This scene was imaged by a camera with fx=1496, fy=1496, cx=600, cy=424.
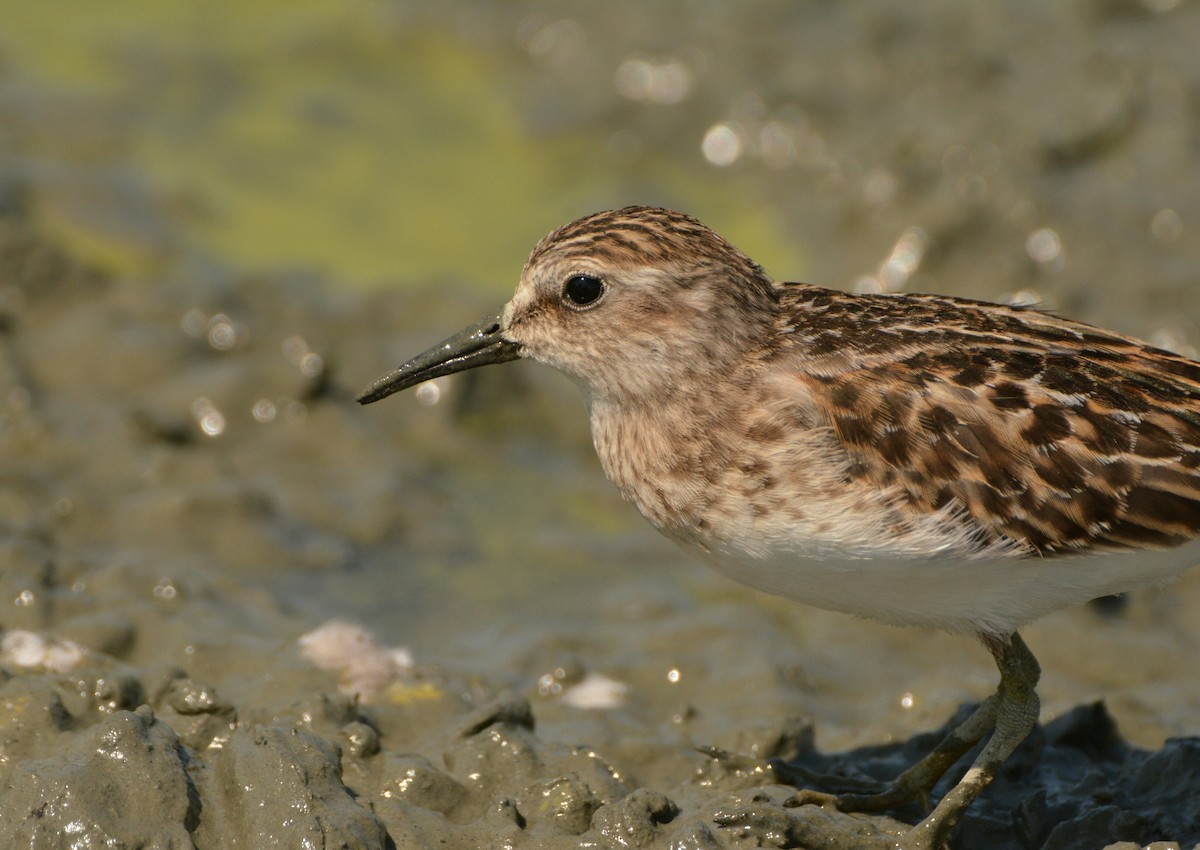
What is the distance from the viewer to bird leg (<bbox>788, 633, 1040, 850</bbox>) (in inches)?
223

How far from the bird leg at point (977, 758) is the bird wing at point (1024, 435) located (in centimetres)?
68

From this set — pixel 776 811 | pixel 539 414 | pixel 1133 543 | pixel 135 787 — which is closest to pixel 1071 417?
pixel 1133 543

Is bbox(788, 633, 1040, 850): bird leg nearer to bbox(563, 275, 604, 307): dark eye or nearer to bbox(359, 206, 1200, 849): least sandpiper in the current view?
bbox(359, 206, 1200, 849): least sandpiper

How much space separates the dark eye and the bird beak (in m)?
0.35

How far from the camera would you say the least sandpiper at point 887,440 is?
5.40m

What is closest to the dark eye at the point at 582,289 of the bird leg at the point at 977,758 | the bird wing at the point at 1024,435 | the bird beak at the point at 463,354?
the bird beak at the point at 463,354

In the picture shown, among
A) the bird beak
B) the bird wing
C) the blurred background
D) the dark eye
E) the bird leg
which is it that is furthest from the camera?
the blurred background

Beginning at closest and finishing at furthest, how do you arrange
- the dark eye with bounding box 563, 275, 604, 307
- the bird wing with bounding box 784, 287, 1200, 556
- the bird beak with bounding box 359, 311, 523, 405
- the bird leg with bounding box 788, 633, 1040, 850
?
the bird wing with bounding box 784, 287, 1200, 556 < the bird leg with bounding box 788, 633, 1040, 850 < the dark eye with bounding box 563, 275, 604, 307 < the bird beak with bounding box 359, 311, 523, 405

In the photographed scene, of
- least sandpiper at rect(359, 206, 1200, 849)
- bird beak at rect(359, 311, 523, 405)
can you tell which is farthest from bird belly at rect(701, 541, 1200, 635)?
bird beak at rect(359, 311, 523, 405)

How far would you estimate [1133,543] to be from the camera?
5418mm

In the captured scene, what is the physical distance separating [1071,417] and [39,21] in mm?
9867

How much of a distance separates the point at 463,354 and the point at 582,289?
0.64 metres

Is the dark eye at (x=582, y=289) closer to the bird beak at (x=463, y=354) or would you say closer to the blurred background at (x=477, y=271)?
the bird beak at (x=463, y=354)

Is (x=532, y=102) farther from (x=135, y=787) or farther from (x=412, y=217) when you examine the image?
(x=135, y=787)
